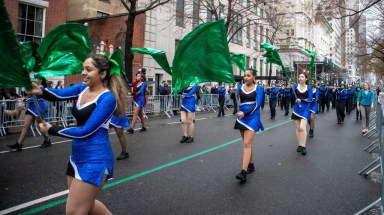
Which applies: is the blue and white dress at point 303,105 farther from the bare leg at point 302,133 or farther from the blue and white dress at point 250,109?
the blue and white dress at point 250,109

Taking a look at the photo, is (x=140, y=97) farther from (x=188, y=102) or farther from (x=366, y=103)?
(x=366, y=103)

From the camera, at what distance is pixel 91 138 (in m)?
2.84

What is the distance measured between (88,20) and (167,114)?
1294cm

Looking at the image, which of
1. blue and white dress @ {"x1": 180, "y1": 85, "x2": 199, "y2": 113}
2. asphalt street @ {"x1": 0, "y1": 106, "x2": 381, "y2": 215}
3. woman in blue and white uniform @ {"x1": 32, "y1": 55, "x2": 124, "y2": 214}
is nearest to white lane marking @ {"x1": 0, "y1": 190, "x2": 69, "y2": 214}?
asphalt street @ {"x1": 0, "y1": 106, "x2": 381, "y2": 215}

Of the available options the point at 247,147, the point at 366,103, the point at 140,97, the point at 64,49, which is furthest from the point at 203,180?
the point at 366,103

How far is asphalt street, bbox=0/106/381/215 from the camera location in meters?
4.35

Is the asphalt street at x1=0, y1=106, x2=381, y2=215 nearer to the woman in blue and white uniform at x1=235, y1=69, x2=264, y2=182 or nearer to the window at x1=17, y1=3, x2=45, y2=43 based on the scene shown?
the woman in blue and white uniform at x1=235, y1=69, x2=264, y2=182

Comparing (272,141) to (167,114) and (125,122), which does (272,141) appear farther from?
(167,114)

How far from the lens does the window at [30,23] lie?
58.8 feet

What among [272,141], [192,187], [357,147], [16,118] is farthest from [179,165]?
[16,118]

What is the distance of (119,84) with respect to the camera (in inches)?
128

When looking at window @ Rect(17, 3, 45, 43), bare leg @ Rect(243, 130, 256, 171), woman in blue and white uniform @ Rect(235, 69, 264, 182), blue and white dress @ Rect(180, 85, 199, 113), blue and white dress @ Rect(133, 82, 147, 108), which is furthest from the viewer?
window @ Rect(17, 3, 45, 43)

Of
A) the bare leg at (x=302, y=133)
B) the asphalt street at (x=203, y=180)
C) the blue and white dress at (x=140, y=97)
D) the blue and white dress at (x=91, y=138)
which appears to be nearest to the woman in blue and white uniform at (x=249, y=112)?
the asphalt street at (x=203, y=180)

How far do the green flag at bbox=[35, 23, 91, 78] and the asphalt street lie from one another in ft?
6.21
